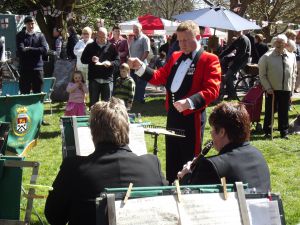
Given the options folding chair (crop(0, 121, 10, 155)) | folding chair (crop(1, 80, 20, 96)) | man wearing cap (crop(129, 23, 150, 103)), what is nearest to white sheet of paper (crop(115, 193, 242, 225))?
folding chair (crop(0, 121, 10, 155))

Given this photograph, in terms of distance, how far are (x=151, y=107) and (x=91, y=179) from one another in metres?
10.1

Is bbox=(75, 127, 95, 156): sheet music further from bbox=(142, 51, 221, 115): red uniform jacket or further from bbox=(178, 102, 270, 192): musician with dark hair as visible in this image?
bbox=(178, 102, 270, 192): musician with dark hair

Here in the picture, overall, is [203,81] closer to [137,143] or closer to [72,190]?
[137,143]

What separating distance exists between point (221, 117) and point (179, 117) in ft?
5.76

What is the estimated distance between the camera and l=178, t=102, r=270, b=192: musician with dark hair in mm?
3600

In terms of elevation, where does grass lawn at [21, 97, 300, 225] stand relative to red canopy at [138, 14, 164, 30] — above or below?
below

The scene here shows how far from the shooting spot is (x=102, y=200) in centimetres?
289

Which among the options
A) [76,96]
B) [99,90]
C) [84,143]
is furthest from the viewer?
[99,90]

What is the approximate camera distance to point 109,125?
12.1 feet

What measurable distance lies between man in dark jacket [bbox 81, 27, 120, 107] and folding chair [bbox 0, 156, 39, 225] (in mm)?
5853

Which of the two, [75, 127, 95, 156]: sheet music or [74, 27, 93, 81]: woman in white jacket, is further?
[74, 27, 93, 81]: woman in white jacket

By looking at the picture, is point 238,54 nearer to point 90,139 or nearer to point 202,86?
point 202,86

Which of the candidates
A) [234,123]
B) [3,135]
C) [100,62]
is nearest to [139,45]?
[100,62]

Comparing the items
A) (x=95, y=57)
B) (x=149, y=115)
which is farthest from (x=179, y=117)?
(x=149, y=115)
